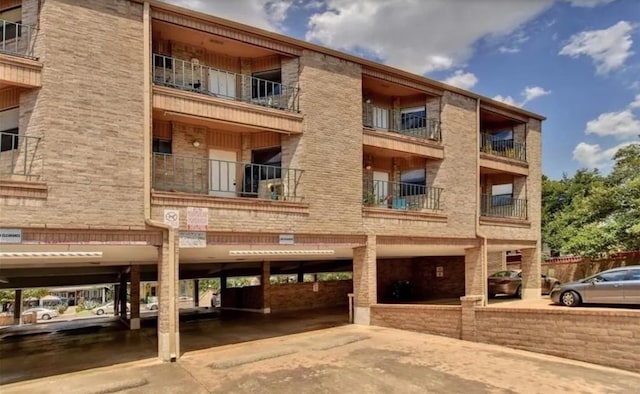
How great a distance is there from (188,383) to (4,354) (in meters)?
7.93

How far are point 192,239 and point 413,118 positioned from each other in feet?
37.2

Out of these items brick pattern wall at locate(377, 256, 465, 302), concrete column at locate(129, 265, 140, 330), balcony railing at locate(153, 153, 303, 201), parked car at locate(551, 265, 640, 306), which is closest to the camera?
balcony railing at locate(153, 153, 303, 201)

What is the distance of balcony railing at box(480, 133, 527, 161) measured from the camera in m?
20.6

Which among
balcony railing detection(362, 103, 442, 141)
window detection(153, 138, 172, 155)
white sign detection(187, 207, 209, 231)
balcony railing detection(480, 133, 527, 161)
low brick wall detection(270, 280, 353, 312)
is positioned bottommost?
low brick wall detection(270, 280, 353, 312)

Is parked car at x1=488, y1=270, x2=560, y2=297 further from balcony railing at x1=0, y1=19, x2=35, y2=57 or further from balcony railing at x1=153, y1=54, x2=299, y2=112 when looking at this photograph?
balcony railing at x1=0, y1=19, x2=35, y2=57

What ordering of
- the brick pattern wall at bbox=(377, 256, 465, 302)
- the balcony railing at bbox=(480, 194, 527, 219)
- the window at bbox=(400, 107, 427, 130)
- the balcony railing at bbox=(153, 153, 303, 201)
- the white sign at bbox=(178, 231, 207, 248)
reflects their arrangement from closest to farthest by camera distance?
the white sign at bbox=(178, 231, 207, 248), the balcony railing at bbox=(153, 153, 303, 201), the window at bbox=(400, 107, 427, 130), the balcony railing at bbox=(480, 194, 527, 219), the brick pattern wall at bbox=(377, 256, 465, 302)

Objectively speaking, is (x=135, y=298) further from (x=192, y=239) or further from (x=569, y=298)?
(x=569, y=298)

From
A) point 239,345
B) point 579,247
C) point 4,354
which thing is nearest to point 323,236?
point 239,345

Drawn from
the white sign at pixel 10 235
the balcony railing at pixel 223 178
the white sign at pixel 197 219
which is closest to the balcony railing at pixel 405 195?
the balcony railing at pixel 223 178

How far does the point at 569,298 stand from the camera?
14.6 m

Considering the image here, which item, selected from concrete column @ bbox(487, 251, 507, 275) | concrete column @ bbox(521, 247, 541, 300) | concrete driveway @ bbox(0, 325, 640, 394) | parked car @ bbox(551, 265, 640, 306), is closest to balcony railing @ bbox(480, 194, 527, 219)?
concrete column @ bbox(521, 247, 541, 300)

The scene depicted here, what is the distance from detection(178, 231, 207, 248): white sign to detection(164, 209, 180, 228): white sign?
0.33 metres

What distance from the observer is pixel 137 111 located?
35.1 ft

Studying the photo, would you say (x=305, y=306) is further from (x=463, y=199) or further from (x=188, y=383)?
(x=188, y=383)
